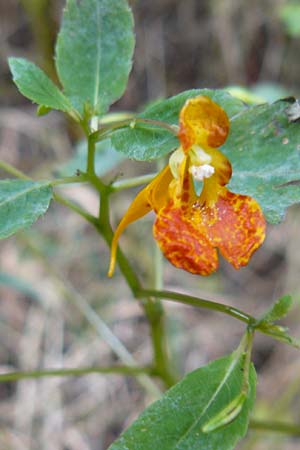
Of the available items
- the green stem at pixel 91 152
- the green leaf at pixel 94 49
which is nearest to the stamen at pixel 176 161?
Answer: the green stem at pixel 91 152

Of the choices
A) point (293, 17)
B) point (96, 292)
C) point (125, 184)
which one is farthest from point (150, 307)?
point (293, 17)

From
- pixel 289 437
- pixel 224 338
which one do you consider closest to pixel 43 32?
pixel 224 338

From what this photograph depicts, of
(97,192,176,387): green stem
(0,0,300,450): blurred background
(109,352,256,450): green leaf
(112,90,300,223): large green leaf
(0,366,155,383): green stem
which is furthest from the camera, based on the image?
(0,0,300,450): blurred background

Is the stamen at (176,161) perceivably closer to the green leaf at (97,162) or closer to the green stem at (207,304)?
the green stem at (207,304)

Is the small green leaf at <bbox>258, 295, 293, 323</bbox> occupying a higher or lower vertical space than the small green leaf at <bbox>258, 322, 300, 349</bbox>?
A: higher

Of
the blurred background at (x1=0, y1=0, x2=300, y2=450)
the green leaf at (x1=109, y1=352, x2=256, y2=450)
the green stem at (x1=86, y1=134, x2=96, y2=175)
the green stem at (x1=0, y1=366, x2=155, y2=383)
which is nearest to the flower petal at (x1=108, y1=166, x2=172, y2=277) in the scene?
the green stem at (x1=86, y1=134, x2=96, y2=175)

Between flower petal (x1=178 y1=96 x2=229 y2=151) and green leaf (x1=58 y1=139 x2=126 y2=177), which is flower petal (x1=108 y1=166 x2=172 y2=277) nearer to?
flower petal (x1=178 y1=96 x2=229 y2=151)

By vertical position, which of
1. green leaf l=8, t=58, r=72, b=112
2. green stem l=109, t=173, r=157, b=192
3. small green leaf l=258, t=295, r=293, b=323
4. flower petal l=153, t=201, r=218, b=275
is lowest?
small green leaf l=258, t=295, r=293, b=323
